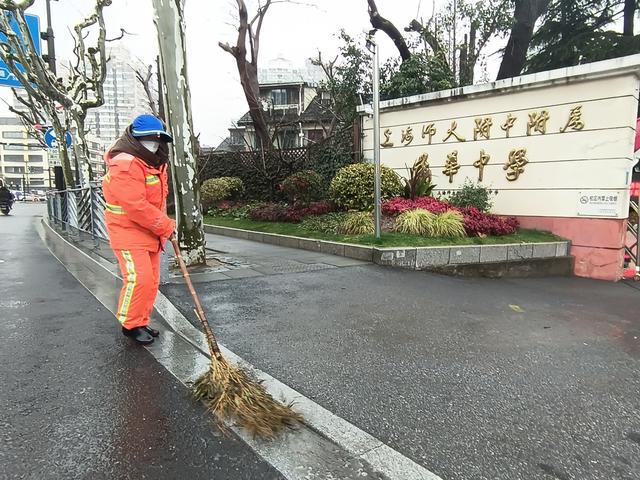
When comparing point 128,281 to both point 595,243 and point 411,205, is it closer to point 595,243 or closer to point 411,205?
point 411,205

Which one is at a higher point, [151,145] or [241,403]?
[151,145]

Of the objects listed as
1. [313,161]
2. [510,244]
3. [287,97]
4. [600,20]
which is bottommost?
[510,244]

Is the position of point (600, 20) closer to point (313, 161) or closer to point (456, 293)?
point (313, 161)

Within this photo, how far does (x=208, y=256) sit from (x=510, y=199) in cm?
622

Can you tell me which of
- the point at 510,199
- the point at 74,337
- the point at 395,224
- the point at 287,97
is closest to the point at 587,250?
the point at 510,199

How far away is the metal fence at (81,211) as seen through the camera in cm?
788

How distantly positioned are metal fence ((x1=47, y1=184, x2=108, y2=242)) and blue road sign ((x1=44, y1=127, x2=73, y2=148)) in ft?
6.04

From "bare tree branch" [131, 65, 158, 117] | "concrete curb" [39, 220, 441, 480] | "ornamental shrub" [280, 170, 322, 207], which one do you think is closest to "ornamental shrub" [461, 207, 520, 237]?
"ornamental shrub" [280, 170, 322, 207]

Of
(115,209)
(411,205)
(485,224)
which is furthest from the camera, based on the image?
(411,205)

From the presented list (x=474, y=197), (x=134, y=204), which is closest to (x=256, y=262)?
(x=134, y=204)

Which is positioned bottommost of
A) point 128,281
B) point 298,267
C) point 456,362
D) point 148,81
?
point 456,362

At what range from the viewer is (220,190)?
Answer: 46.4 ft

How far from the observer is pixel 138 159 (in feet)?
10.8

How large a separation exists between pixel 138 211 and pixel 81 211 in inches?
285
